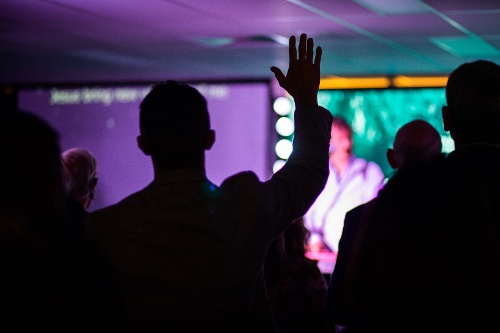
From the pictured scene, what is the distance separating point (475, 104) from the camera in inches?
51.6

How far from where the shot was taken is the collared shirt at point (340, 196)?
195 inches

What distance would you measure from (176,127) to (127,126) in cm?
421

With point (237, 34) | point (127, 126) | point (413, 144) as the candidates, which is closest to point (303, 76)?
point (413, 144)

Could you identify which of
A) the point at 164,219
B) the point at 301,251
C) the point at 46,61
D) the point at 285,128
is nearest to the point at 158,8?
the point at 285,128

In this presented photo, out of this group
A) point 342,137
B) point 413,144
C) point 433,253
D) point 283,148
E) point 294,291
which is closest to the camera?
point 433,253

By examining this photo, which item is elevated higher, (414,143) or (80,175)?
(414,143)

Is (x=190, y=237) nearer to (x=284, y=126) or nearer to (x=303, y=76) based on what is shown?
(x=303, y=76)

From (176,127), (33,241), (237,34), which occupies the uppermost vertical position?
(237,34)

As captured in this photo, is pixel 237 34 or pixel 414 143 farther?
pixel 237 34

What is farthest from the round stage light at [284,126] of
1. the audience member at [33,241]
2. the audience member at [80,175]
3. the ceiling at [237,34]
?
the audience member at [33,241]

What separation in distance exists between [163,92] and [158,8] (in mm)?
3261

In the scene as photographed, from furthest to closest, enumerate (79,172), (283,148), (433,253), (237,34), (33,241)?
(237,34) → (283,148) → (79,172) → (433,253) → (33,241)

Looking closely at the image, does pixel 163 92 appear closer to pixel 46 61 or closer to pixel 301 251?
pixel 301 251

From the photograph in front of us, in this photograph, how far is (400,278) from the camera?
1.16 meters
